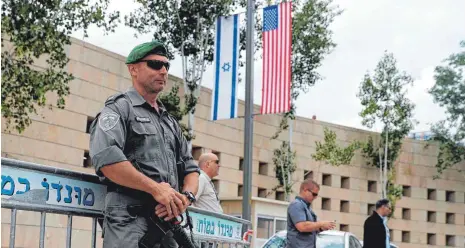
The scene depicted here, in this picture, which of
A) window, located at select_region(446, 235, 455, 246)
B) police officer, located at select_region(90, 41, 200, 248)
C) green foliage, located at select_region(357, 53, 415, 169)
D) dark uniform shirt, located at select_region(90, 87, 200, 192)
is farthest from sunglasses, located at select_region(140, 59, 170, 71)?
window, located at select_region(446, 235, 455, 246)

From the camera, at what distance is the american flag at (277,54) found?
11.7m

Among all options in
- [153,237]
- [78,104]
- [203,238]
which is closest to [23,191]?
[153,237]

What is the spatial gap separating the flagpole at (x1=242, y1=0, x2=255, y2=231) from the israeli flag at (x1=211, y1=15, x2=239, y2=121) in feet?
2.93

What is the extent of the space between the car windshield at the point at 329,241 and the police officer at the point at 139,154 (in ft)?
26.2

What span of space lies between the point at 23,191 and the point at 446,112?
147 ft

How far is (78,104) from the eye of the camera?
25.5 meters

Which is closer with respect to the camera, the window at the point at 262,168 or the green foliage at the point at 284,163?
the green foliage at the point at 284,163

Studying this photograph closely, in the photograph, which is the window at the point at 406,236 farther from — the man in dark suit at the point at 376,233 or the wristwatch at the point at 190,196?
the wristwatch at the point at 190,196

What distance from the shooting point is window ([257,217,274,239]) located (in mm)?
24781

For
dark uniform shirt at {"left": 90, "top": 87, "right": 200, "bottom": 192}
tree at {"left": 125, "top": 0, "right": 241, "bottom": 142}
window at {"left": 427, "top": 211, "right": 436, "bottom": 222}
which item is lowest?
dark uniform shirt at {"left": 90, "top": 87, "right": 200, "bottom": 192}

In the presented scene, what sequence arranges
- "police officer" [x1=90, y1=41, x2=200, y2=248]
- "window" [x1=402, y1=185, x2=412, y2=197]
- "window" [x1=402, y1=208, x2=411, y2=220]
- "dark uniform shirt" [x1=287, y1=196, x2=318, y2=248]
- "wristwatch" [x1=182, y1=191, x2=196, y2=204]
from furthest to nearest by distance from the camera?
"window" [x1=402, y1=185, x2=412, y2=197], "window" [x1=402, y1=208, x2=411, y2=220], "dark uniform shirt" [x1=287, y1=196, x2=318, y2=248], "wristwatch" [x1=182, y1=191, x2=196, y2=204], "police officer" [x1=90, y1=41, x2=200, y2=248]

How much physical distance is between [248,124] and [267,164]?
1024 inches

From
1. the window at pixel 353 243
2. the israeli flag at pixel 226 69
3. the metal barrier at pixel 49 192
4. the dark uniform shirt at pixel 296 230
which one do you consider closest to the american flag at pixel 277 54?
the israeli flag at pixel 226 69

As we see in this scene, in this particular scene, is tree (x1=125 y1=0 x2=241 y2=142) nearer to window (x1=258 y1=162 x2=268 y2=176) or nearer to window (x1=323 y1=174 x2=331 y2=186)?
window (x1=258 y1=162 x2=268 y2=176)
